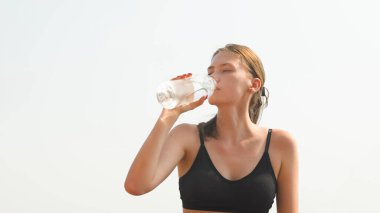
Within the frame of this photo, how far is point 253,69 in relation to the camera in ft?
14.5

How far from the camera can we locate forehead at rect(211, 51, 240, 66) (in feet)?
13.9

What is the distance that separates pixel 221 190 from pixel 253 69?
98cm

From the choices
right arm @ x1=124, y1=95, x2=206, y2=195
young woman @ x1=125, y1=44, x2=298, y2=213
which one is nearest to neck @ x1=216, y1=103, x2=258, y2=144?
young woman @ x1=125, y1=44, x2=298, y2=213

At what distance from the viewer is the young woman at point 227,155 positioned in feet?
12.9

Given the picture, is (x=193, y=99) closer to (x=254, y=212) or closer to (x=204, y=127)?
(x=204, y=127)

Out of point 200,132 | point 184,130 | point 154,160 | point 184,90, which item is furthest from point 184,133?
point 154,160

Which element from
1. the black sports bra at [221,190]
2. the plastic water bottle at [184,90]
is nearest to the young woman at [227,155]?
the black sports bra at [221,190]

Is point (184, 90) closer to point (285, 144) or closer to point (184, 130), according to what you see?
point (184, 130)

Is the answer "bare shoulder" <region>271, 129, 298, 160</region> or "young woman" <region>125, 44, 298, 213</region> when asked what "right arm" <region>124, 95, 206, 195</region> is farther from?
"bare shoulder" <region>271, 129, 298, 160</region>

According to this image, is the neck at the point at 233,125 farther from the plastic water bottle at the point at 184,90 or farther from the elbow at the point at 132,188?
the elbow at the point at 132,188

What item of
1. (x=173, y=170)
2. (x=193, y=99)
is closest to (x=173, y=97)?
(x=193, y=99)

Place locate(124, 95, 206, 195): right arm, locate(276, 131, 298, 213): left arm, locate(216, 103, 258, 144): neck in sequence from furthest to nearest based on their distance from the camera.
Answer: locate(216, 103, 258, 144): neck → locate(276, 131, 298, 213): left arm → locate(124, 95, 206, 195): right arm

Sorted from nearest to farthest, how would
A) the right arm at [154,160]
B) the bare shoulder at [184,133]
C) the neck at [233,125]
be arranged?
the right arm at [154,160], the bare shoulder at [184,133], the neck at [233,125]

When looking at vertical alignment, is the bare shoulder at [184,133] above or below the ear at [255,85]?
below
